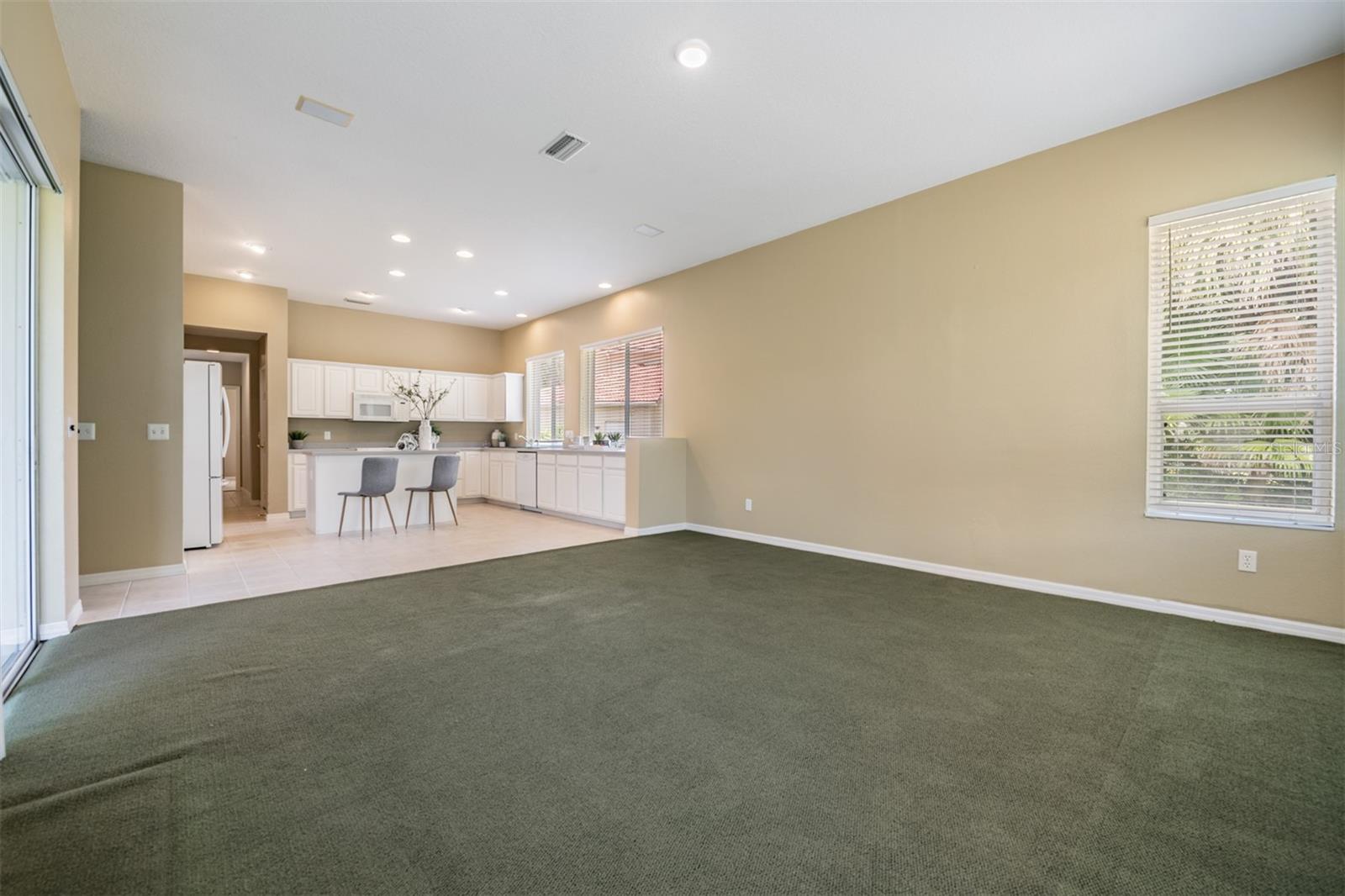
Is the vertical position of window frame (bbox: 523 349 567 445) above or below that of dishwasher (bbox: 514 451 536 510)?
above

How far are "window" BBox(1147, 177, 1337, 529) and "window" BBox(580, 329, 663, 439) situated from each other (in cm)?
451

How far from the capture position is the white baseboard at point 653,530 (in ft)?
18.8

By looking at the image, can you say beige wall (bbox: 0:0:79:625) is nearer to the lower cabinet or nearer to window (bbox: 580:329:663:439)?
window (bbox: 580:329:663:439)

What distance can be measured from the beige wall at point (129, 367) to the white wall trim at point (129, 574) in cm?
3

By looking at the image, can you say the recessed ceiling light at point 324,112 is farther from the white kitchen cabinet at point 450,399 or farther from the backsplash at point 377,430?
the white kitchen cabinet at point 450,399

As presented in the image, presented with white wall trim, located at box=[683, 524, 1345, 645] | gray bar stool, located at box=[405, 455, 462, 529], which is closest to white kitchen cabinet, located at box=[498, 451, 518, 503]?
gray bar stool, located at box=[405, 455, 462, 529]

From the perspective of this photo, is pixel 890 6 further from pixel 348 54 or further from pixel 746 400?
pixel 746 400

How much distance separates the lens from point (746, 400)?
5512 mm

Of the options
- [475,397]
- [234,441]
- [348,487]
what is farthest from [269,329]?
[234,441]

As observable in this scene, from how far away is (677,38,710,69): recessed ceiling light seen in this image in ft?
8.61

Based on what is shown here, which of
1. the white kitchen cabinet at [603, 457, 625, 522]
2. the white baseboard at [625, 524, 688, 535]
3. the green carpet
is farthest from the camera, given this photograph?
the white kitchen cabinet at [603, 457, 625, 522]

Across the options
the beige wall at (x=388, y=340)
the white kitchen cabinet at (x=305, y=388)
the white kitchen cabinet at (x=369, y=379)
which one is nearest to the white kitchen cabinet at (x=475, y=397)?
the beige wall at (x=388, y=340)

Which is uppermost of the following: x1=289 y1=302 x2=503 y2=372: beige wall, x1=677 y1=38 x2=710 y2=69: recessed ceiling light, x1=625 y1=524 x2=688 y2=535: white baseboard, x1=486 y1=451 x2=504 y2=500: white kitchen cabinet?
x1=677 y1=38 x2=710 y2=69: recessed ceiling light

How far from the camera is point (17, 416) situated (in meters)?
2.53
